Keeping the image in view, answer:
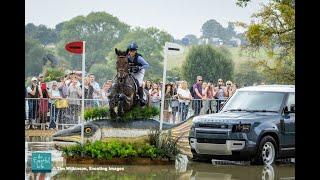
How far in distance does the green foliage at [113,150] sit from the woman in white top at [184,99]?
407 millimetres

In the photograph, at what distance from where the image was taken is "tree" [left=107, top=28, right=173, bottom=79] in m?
6.34

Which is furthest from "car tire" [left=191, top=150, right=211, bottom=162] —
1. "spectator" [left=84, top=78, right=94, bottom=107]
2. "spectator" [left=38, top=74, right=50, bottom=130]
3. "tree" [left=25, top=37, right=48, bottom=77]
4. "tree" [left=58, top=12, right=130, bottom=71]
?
"tree" [left=25, top=37, right=48, bottom=77]

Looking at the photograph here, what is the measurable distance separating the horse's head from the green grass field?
15.8 inches

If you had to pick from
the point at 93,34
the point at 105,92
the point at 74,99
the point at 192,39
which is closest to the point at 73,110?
the point at 74,99

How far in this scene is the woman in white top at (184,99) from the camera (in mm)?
6488

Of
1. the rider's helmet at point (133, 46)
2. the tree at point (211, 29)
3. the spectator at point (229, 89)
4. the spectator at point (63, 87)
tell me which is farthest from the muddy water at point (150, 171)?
the tree at point (211, 29)

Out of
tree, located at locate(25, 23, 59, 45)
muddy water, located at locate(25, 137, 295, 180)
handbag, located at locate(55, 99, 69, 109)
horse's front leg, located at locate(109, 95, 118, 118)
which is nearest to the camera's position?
tree, located at locate(25, 23, 59, 45)

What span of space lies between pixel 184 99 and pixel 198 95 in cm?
14

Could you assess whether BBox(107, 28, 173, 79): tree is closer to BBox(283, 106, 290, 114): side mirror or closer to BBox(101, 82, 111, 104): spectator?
BBox(101, 82, 111, 104): spectator

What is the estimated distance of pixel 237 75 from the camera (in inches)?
257

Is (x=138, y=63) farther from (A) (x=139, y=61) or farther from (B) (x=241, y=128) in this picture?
(B) (x=241, y=128)
